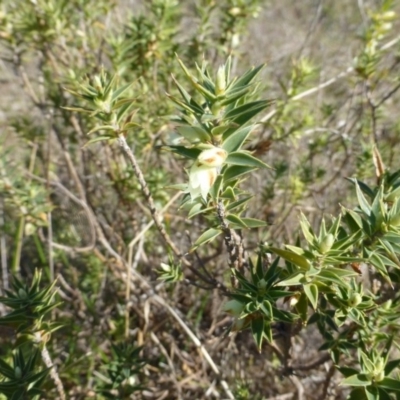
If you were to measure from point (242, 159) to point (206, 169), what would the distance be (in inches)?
2.8

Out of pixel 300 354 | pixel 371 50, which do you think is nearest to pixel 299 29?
pixel 371 50

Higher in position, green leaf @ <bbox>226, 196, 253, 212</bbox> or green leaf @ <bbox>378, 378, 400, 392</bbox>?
green leaf @ <bbox>226, 196, 253, 212</bbox>

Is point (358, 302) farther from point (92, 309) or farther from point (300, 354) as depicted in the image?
point (92, 309)

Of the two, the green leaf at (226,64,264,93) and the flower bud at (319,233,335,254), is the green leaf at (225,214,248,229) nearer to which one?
the flower bud at (319,233,335,254)

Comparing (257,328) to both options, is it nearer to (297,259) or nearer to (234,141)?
(297,259)

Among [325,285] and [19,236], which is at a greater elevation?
[325,285]

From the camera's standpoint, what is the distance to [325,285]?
98cm

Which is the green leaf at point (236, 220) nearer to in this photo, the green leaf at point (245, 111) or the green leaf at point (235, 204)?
the green leaf at point (235, 204)

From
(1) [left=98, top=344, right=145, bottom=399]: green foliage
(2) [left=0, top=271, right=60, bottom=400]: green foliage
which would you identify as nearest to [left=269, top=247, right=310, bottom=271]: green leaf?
(2) [left=0, top=271, right=60, bottom=400]: green foliage

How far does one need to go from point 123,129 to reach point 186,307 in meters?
1.38

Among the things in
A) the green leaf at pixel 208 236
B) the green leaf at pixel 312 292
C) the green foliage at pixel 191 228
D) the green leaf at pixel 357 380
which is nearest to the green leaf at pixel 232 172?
the green foliage at pixel 191 228

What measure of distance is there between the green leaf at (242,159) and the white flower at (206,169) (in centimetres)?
2

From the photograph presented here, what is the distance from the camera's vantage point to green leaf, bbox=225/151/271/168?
0.87 m

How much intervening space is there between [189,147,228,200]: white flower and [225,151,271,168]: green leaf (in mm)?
18
